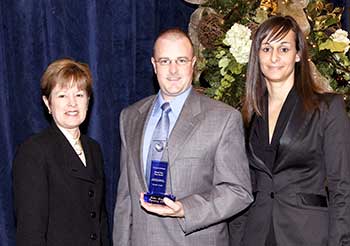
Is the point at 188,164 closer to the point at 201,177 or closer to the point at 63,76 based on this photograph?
the point at 201,177

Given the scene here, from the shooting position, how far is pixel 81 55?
345 centimetres

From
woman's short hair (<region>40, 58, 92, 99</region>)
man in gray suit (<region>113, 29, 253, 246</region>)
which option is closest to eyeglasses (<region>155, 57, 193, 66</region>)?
man in gray suit (<region>113, 29, 253, 246</region>)

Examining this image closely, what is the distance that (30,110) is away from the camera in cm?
329

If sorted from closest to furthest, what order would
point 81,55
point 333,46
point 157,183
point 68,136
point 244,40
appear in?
point 157,183
point 68,136
point 244,40
point 333,46
point 81,55

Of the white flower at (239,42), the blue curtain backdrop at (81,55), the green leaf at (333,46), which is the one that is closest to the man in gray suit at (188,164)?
the white flower at (239,42)

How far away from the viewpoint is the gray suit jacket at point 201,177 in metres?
2.32

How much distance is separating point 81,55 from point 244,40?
1077 millimetres

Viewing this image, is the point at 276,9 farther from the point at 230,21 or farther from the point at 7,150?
the point at 7,150

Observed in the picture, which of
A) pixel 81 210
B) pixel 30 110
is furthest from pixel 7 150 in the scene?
pixel 81 210

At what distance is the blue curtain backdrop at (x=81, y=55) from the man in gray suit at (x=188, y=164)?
3.44 feet

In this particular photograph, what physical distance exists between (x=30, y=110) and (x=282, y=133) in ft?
5.07

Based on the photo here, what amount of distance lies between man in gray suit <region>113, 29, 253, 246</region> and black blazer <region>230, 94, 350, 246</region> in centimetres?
14

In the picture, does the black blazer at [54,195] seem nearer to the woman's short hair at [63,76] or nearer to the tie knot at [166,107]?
the woman's short hair at [63,76]

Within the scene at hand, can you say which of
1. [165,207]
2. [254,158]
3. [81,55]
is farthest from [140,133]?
[81,55]
